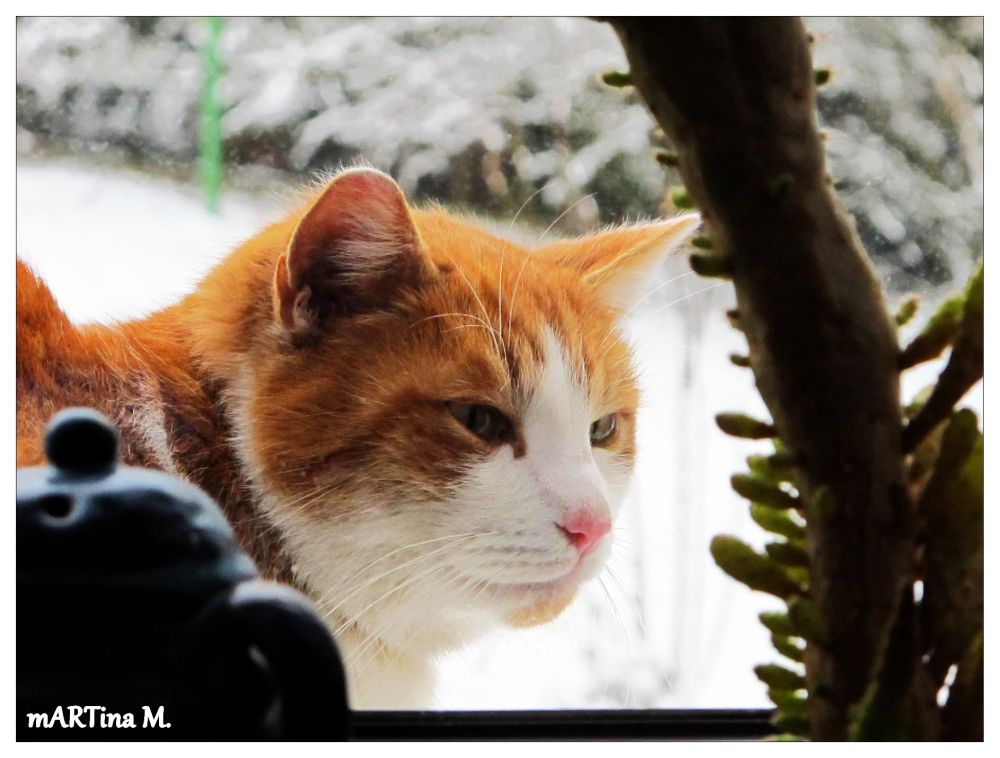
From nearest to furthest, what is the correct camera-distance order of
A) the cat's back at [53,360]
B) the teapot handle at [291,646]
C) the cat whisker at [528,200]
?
the teapot handle at [291,646], the cat's back at [53,360], the cat whisker at [528,200]

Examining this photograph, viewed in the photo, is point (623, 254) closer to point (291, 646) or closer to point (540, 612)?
point (540, 612)

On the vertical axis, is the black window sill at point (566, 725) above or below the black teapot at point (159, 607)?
below

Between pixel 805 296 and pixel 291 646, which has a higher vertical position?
pixel 805 296

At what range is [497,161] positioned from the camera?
0.94 meters

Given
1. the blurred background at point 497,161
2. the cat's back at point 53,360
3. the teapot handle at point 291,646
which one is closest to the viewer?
the teapot handle at point 291,646

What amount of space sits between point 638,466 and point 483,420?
0.23 metres

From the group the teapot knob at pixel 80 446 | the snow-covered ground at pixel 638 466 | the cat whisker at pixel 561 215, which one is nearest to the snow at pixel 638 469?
the snow-covered ground at pixel 638 466

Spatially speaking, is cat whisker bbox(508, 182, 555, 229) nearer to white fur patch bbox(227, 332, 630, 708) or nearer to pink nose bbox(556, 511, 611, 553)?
white fur patch bbox(227, 332, 630, 708)

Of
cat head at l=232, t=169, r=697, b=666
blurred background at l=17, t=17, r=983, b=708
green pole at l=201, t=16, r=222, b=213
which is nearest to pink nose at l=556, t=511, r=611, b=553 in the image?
cat head at l=232, t=169, r=697, b=666

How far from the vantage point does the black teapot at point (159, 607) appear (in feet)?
1.75

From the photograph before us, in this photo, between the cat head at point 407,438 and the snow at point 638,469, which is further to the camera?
the snow at point 638,469

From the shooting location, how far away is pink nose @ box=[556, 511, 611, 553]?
0.75 meters

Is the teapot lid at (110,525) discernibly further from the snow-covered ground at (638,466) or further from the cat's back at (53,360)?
the snow-covered ground at (638,466)

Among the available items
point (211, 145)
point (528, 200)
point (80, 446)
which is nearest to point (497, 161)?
point (528, 200)
